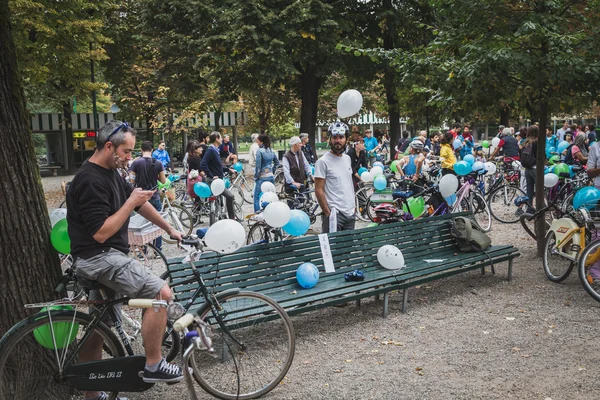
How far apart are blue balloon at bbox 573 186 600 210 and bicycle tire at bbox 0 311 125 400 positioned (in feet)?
18.5

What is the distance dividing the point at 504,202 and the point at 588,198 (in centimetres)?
633

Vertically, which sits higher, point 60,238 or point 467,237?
point 60,238

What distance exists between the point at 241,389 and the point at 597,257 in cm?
419

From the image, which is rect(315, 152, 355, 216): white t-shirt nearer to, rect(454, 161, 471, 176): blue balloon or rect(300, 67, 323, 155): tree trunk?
rect(454, 161, 471, 176): blue balloon

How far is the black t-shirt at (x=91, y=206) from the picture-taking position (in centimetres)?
375

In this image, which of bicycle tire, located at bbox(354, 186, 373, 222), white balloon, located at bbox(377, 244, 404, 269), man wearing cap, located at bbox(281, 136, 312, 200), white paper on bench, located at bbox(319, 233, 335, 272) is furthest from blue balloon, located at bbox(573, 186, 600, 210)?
bicycle tire, located at bbox(354, 186, 373, 222)

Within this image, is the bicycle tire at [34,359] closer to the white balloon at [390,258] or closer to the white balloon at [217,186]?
the white balloon at [390,258]

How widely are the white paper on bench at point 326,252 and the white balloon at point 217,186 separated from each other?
5598 millimetres

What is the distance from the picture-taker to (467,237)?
7746 mm

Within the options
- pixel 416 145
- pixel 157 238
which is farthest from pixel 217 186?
pixel 416 145

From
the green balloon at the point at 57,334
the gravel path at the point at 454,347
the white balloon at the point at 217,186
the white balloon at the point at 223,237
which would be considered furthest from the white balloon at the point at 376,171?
the green balloon at the point at 57,334

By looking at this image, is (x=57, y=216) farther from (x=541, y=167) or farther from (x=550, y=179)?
(x=550, y=179)

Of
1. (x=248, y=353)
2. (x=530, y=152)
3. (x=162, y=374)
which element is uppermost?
(x=530, y=152)

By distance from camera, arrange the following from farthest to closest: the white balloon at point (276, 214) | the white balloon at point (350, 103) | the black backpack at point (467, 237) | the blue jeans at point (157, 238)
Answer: the blue jeans at point (157, 238)
the white balloon at point (350, 103)
the black backpack at point (467, 237)
the white balloon at point (276, 214)
